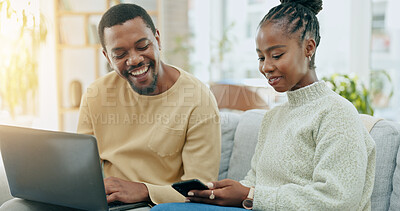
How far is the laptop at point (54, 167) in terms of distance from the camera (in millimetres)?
960

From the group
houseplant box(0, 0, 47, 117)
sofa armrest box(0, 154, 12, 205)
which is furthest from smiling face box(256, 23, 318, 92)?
houseplant box(0, 0, 47, 117)

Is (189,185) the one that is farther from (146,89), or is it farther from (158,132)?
(146,89)

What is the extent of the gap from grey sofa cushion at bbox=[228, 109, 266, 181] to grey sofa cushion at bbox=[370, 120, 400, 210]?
466mm

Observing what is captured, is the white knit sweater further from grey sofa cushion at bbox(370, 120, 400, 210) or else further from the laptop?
the laptop

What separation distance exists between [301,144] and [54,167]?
2.08 ft

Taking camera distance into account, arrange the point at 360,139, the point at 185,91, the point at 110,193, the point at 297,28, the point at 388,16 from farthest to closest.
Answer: the point at 388,16, the point at 185,91, the point at 110,193, the point at 297,28, the point at 360,139

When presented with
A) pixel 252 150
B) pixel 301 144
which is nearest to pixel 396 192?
pixel 301 144

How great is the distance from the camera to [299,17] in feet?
3.45

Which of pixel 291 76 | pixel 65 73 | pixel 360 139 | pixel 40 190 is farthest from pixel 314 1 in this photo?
pixel 65 73

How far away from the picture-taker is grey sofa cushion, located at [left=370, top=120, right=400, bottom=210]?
1203 mm

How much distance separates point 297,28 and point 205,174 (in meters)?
0.55

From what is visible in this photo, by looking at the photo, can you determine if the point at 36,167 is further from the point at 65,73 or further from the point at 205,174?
the point at 65,73

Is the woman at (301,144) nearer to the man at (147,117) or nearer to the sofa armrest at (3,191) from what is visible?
the man at (147,117)

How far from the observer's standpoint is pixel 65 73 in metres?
3.84
